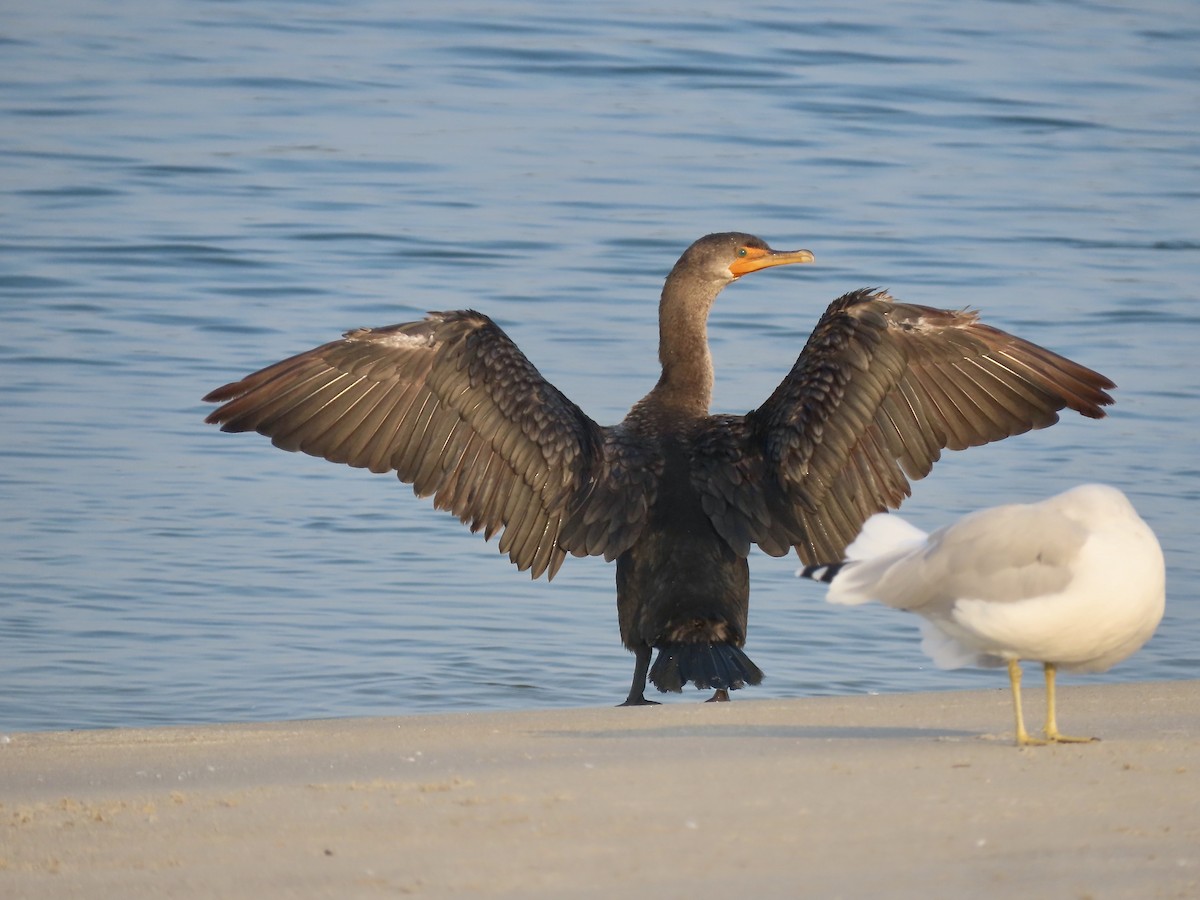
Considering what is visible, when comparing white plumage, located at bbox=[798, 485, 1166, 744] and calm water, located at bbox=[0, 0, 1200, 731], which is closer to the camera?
white plumage, located at bbox=[798, 485, 1166, 744]

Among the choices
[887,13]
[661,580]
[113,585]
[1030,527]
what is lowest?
[113,585]

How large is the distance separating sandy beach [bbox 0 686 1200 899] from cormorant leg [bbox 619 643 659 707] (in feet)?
4.53

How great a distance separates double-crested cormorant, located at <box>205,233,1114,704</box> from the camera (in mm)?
7379

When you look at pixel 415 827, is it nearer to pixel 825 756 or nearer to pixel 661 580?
pixel 825 756

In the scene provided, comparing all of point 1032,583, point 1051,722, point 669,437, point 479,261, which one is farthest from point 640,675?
point 479,261

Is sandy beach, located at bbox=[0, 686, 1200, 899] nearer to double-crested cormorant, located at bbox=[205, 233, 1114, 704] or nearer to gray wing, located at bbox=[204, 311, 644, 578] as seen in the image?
double-crested cormorant, located at bbox=[205, 233, 1114, 704]

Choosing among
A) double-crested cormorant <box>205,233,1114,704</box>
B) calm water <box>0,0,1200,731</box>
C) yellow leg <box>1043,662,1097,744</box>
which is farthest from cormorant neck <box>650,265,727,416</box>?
yellow leg <box>1043,662,1097,744</box>

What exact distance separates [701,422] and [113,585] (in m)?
2.65

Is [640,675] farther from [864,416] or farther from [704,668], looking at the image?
[864,416]

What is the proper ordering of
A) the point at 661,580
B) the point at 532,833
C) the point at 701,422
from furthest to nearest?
1. the point at 701,422
2. the point at 661,580
3. the point at 532,833

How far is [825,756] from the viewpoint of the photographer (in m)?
5.01

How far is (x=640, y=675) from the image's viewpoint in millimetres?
7320

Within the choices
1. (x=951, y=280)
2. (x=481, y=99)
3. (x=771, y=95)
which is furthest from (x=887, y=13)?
(x=951, y=280)

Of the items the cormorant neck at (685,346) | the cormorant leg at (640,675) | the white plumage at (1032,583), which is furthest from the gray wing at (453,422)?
the white plumage at (1032,583)
